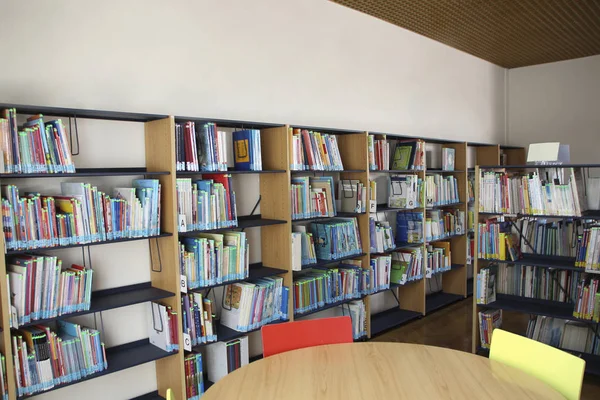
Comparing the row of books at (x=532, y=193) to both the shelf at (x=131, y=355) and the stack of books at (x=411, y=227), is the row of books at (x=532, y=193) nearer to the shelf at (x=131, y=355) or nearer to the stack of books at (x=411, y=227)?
the stack of books at (x=411, y=227)

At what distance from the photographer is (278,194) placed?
3.78 meters

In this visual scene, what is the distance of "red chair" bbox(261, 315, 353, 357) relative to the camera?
2268 millimetres

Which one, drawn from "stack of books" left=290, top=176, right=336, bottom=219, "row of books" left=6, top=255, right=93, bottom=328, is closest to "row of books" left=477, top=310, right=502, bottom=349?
"stack of books" left=290, top=176, right=336, bottom=219

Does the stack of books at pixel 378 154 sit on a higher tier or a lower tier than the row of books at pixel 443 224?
higher

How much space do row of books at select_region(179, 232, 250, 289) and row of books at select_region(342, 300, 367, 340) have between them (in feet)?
4.59

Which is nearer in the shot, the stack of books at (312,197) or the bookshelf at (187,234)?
the bookshelf at (187,234)

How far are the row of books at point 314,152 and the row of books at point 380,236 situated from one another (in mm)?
732

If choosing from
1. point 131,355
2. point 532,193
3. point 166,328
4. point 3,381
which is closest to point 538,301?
point 532,193

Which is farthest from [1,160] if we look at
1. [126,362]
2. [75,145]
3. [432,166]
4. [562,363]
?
[432,166]

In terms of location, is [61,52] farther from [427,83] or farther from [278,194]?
[427,83]

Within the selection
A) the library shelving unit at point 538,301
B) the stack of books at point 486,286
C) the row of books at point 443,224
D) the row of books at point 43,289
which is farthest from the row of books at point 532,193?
the row of books at point 43,289

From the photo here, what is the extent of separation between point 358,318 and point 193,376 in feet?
5.86

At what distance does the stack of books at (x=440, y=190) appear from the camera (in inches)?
211

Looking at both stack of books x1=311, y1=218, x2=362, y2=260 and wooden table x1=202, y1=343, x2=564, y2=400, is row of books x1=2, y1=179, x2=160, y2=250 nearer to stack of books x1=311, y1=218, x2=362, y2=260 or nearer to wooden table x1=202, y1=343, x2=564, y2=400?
wooden table x1=202, y1=343, x2=564, y2=400
